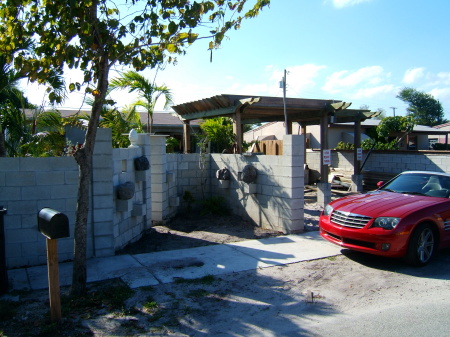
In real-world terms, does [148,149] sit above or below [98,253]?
above

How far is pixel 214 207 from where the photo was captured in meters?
10.0

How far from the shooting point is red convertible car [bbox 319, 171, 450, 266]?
6027 millimetres

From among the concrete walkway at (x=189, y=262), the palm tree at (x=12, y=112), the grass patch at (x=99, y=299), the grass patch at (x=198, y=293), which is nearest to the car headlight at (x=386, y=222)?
the concrete walkway at (x=189, y=262)

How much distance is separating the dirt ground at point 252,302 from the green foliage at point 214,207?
3792mm

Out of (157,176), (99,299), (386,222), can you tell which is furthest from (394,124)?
(99,299)

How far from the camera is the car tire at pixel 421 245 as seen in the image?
19.9ft

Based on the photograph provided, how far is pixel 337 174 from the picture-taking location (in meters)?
15.4

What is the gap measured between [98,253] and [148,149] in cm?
261

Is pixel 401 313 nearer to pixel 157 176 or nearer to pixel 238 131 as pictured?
pixel 157 176

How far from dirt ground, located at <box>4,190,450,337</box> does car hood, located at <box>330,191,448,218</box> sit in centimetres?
83

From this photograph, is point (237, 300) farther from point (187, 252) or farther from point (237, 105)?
point (237, 105)

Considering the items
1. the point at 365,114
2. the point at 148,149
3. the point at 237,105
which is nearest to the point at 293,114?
the point at 365,114

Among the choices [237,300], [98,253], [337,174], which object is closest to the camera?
[237,300]

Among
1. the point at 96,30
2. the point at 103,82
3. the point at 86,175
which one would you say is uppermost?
the point at 96,30
